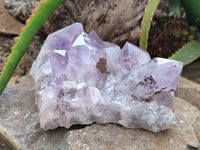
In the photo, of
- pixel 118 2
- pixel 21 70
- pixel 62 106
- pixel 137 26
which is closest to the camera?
pixel 62 106

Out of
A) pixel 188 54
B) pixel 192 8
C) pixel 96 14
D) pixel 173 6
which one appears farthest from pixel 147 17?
pixel 173 6

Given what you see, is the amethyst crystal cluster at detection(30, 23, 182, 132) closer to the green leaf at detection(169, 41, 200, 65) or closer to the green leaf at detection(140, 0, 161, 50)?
the green leaf at detection(140, 0, 161, 50)

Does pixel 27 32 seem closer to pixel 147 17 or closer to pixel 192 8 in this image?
pixel 147 17

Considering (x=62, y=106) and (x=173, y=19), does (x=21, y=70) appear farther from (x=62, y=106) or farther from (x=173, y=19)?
(x=173, y=19)

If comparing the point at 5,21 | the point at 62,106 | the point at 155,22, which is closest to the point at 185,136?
the point at 62,106

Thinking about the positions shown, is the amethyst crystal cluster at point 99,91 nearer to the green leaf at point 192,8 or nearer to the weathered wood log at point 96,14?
the weathered wood log at point 96,14

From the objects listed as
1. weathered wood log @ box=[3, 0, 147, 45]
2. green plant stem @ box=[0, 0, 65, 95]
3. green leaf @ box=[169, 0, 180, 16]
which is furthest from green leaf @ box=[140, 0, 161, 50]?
green leaf @ box=[169, 0, 180, 16]

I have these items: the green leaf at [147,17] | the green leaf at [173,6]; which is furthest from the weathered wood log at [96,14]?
the green leaf at [173,6]
